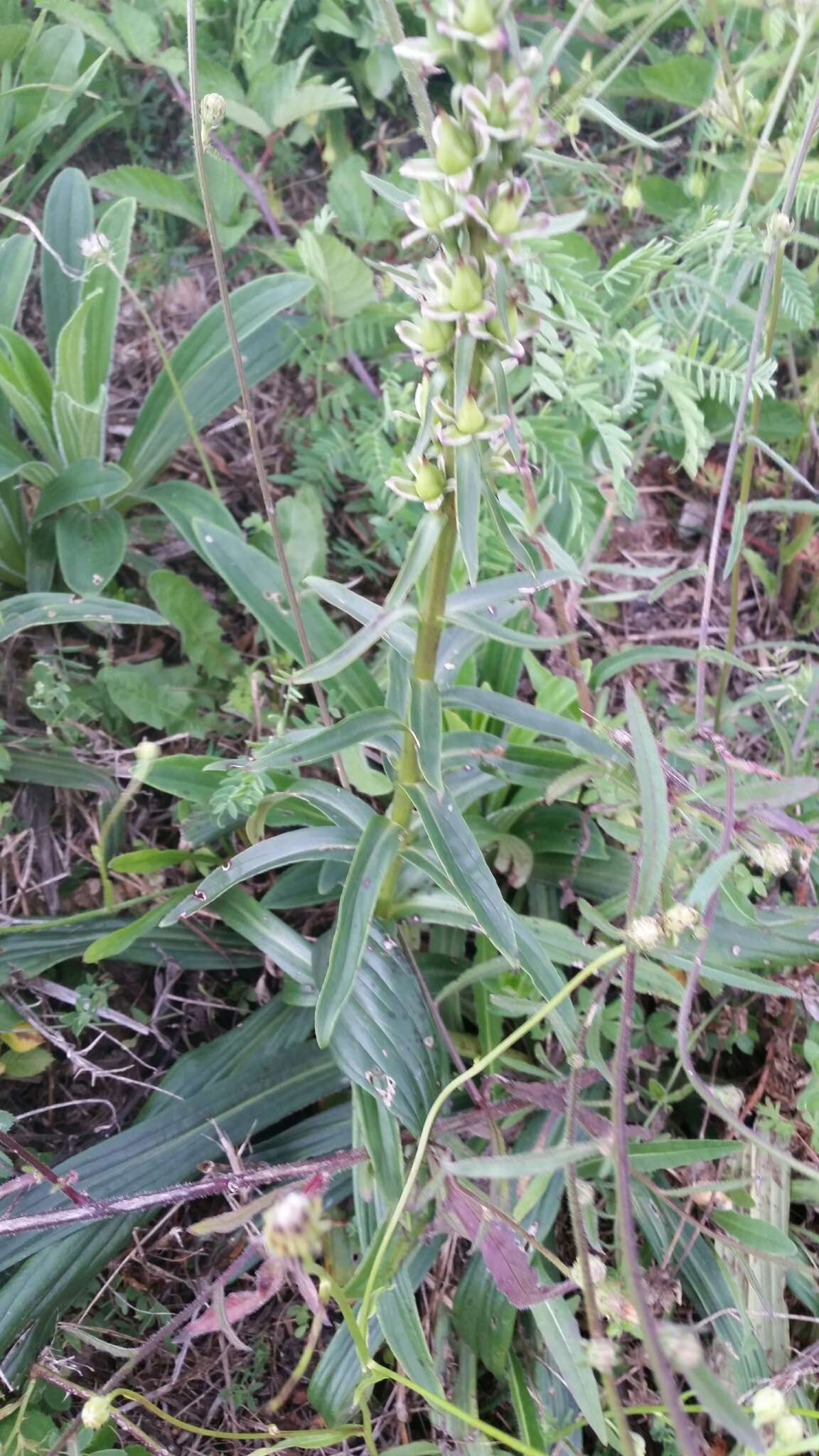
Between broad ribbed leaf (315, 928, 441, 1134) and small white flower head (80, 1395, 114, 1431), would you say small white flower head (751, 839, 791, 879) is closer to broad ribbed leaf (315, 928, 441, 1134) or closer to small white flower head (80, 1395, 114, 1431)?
broad ribbed leaf (315, 928, 441, 1134)

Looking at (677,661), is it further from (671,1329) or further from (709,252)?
(671,1329)

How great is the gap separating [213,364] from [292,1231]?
74.8 inches

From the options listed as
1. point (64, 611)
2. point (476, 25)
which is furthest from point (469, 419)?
point (64, 611)

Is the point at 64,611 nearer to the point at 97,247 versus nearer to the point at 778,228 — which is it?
the point at 97,247

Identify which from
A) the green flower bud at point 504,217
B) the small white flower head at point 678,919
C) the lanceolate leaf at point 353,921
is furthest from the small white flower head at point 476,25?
the lanceolate leaf at point 353,921

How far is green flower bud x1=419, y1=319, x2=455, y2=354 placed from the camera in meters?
0.93

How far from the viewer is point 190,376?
2.12 m

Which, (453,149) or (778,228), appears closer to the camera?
(453,149)

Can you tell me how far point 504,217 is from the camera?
Answer: 851 mm

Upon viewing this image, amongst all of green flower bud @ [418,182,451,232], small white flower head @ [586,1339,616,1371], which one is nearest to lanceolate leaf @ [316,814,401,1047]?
small white flower head @ [586,1339,616,1371]

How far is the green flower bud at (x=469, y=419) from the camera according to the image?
958 mm

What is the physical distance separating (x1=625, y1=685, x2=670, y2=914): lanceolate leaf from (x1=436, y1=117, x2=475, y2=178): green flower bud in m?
0.71

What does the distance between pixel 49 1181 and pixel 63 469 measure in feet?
4.63

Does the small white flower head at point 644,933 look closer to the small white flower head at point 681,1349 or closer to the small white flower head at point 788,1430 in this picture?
the small white flower head at point 681,1349
